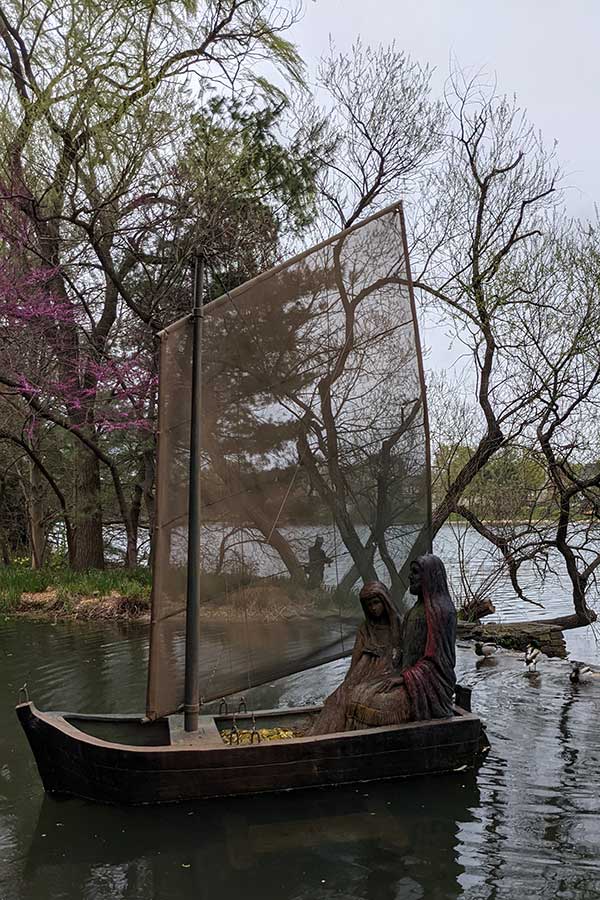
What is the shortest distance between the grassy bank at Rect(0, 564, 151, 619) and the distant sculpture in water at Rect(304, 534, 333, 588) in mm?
7660

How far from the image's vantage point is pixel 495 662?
9.91m

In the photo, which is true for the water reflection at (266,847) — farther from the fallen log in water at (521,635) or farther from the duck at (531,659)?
the fallen log in water at (521,635)

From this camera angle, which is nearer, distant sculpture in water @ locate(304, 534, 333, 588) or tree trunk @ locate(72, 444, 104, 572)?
distant sculpture in water @ locate(304, 534, 333, 588)

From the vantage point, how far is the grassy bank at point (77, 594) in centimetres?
1343

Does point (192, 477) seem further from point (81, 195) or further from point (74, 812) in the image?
point (81, 195)

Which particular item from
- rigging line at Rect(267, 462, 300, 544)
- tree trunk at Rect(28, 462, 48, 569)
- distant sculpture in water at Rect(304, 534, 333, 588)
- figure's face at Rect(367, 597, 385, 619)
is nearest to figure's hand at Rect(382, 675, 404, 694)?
figure's face at Rect(367, 597, 385, 619)

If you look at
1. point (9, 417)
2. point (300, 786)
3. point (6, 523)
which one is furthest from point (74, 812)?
point (6, 523)

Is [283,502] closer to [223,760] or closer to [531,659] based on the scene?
[223,760]

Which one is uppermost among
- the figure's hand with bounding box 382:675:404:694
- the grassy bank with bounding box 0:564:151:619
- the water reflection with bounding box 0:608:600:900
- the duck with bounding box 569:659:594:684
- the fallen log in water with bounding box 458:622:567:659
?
Answer: the grassy bank with bounding box 0:564:151:619

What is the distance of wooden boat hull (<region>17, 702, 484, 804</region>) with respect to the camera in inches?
203

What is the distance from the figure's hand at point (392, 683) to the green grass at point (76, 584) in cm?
834

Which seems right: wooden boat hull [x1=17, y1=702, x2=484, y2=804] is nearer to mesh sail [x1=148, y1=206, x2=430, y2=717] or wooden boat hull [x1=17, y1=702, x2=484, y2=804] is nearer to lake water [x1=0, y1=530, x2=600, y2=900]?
lake water [x1=0, y1=530, x2=600, y2=900]

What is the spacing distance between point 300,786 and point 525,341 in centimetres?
764

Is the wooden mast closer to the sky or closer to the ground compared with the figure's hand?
closer to the sky
